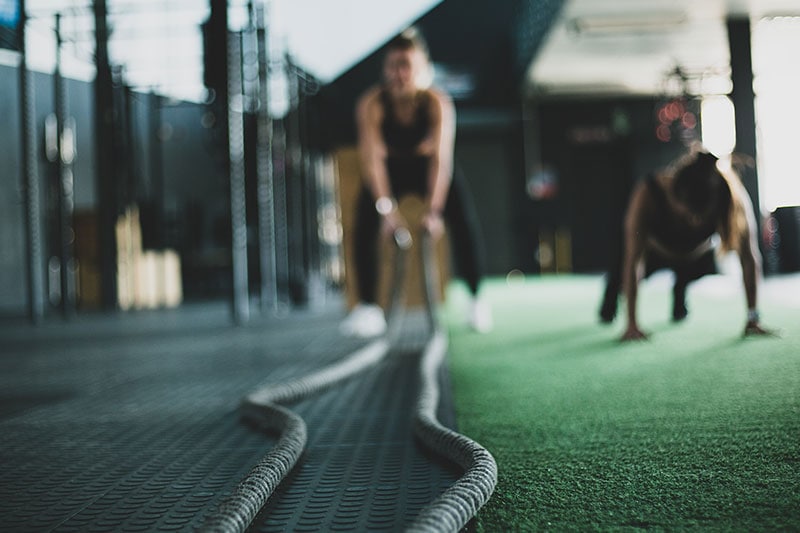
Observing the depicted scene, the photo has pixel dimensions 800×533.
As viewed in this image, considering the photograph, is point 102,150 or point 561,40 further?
point 561,40

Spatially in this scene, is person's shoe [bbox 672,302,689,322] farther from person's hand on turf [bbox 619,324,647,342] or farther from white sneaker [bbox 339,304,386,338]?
white sneaker [bbox 339,304,386,338]

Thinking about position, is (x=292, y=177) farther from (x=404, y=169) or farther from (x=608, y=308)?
(x=608, y=308)

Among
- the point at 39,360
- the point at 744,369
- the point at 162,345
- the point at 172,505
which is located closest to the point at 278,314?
the point at 162,345

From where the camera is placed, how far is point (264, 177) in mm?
5438

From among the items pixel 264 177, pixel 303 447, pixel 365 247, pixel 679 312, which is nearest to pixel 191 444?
pixel 303 447

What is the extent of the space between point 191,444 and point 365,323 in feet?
6.65

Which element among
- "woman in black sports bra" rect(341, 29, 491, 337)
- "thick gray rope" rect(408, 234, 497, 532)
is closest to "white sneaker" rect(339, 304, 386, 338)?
"woman in black sports bra" rect(341, 29, 491, 337)

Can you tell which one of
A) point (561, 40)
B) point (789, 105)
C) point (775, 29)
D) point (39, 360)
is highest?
point (561, 40)

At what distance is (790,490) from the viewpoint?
3.11 feet

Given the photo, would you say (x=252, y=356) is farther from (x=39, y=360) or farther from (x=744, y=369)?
(x=744, y=369)

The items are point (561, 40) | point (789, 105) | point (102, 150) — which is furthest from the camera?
point (561, 40)

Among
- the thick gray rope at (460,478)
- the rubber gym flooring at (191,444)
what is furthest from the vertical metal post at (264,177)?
the thick gray rope at (460,478)

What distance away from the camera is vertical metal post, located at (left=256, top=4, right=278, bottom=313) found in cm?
533

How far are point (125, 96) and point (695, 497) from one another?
7.09m
